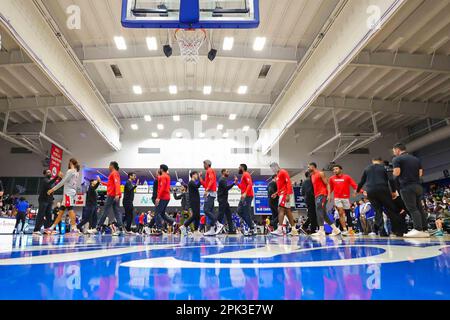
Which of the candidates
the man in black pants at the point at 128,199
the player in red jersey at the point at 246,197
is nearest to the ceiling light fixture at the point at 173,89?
the man in black pants at the point at 128,199

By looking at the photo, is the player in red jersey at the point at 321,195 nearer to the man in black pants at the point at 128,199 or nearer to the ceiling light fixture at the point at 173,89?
the man in black pants at the point at 128,199

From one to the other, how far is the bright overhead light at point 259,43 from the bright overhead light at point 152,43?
3.83 metres

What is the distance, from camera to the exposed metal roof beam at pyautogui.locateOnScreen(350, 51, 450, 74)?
1107cm

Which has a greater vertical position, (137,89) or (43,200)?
(137,89)

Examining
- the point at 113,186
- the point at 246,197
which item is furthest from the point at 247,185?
the point at 113,186

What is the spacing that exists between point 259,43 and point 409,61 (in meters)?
5.54

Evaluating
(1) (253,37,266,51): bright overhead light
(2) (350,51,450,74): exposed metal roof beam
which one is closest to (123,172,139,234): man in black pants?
(1) (253,37,266,51): bright overhead light

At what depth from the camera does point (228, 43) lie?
1173 centimetres

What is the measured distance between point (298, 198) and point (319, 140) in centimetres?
419

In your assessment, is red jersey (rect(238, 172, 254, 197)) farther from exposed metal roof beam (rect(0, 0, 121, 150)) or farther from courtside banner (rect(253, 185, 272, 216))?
courtside banner (rect(253, 185, 272, 216))

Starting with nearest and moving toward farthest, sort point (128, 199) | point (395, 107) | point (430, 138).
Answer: point (128, 199), point (395, 107), point (430, 138)

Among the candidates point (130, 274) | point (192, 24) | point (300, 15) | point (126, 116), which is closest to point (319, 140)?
point (300, 15)

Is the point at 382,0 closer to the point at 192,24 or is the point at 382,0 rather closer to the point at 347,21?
the point at 347,21

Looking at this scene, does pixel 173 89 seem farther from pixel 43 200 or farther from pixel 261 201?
pixel 261 201
